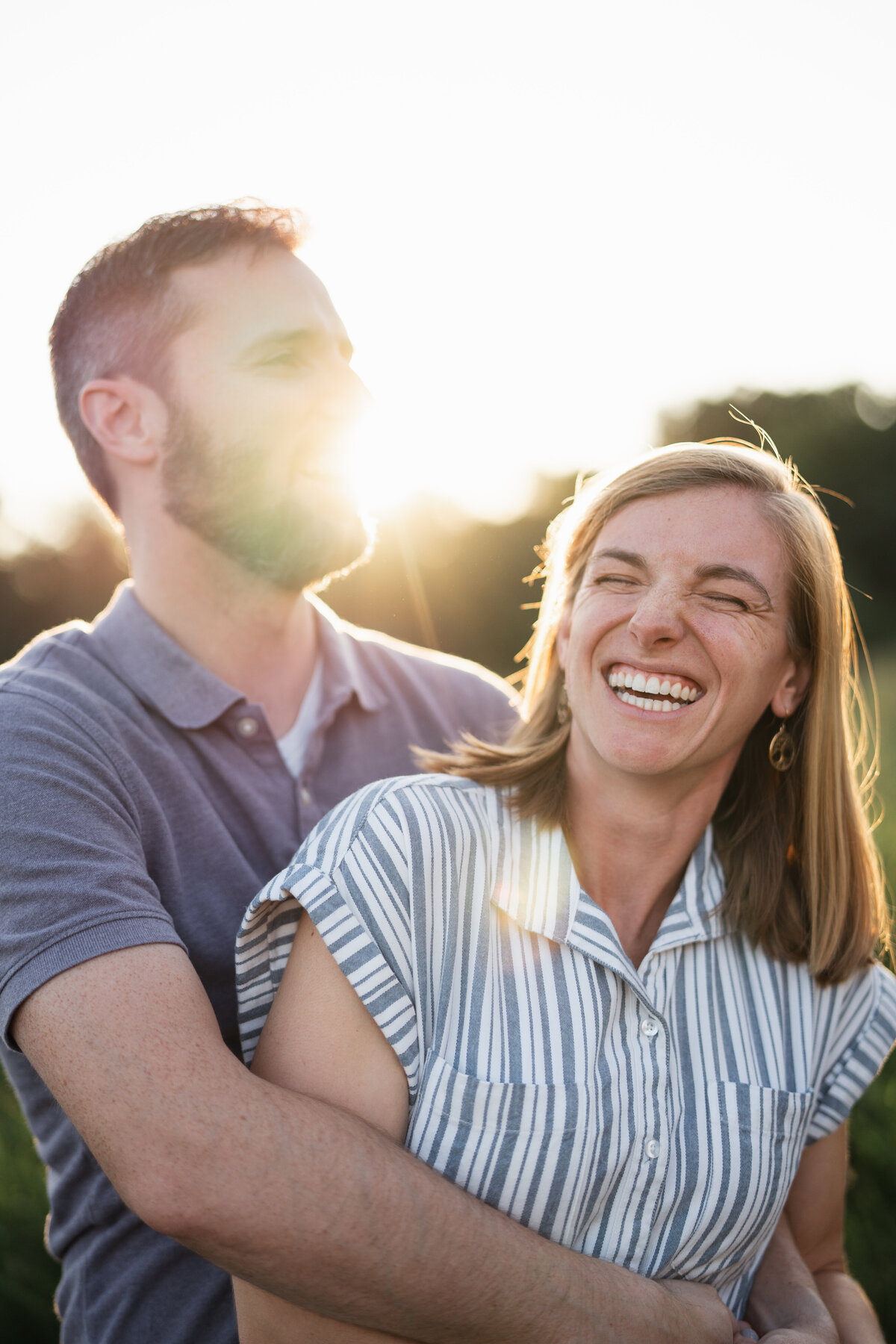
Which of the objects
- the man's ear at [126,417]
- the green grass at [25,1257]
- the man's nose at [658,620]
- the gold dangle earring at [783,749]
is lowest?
the green grass at [25,1257]

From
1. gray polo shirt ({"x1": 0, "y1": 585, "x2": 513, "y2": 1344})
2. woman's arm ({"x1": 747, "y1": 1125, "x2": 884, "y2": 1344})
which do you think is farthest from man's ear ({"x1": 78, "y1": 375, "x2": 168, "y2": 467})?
woman's arm ({"x1": 747, "y1": 1125, "x2": 884, "y2": 1344})

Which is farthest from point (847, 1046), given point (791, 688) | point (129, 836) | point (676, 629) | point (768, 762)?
point (129, 836)

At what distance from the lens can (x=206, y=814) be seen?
217cm

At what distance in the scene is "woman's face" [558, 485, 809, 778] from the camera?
1.98 meters

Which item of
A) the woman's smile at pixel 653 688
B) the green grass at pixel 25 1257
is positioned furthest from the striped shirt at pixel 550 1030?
the green grass at pixel 25 1257

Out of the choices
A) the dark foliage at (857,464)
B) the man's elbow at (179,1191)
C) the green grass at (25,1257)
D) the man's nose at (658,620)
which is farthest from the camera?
the dark foliage at (857,464)

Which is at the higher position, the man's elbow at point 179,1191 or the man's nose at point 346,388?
the man's nose at point 346,388

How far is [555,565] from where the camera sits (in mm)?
2391

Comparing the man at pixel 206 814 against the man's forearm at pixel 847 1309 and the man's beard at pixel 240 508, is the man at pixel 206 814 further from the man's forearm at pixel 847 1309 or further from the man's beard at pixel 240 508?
the man's forearm at pixel 847 1309

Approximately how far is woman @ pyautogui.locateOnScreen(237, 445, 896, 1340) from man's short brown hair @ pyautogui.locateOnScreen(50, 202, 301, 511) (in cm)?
120

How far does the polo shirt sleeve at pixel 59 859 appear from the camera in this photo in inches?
63.7

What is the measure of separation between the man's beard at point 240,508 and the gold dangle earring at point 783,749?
4.05 feet

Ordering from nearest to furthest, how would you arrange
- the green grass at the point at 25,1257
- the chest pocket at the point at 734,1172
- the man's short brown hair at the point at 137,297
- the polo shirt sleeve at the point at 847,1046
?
the chest pocket at the point at 734,1172 → the polo shirt sleeve at the point at 847,1046 → the man's short brown hair at the point at 137,297 → the green grass at the point at 25,1257

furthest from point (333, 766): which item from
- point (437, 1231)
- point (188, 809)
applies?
point (437, 1231)
